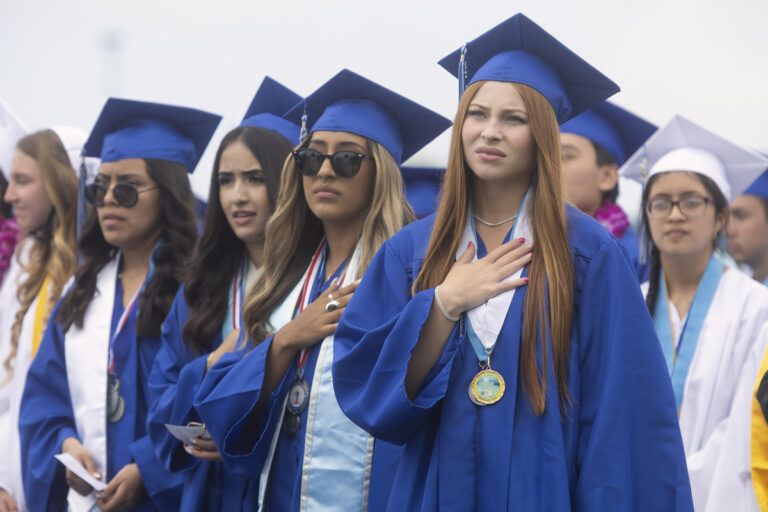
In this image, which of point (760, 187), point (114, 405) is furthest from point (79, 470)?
point (760, 187)

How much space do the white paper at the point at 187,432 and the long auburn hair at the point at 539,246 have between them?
1.42 m

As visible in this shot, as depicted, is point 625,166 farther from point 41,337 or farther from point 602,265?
point 41,337

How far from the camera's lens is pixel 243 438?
3725mm

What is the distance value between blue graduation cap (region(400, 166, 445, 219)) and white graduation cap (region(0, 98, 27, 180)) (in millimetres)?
2720

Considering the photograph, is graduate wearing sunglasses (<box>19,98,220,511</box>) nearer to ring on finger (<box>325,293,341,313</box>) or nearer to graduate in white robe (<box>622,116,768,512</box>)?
ring on finger (<box>325,293,341,313</box>)

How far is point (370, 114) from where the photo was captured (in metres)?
4.01

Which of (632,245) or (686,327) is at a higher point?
(632,245)

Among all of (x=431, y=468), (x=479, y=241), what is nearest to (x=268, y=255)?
(x=479, y=241)

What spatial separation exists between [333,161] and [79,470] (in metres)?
1.94

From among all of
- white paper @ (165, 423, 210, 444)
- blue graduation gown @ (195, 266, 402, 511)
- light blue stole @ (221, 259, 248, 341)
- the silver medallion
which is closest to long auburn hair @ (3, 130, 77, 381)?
the silver medallion

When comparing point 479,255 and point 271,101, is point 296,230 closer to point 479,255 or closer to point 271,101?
point 271,101

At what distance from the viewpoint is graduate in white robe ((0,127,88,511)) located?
17.8 ft

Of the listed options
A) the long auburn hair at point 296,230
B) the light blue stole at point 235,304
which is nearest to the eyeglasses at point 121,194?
the light blue stole at point 235,304

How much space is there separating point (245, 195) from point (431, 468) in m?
1.98
